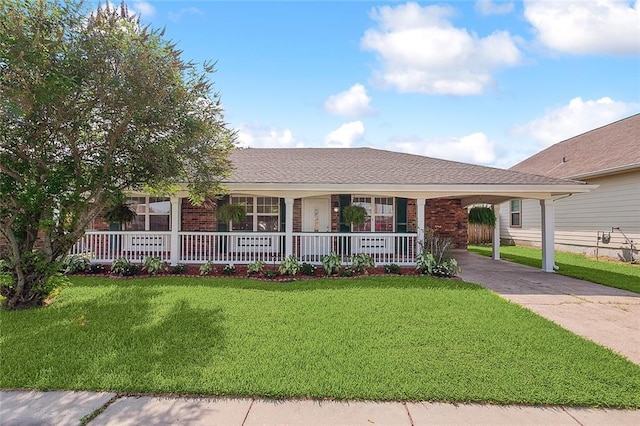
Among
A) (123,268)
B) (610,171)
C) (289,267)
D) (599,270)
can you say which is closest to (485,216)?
(599,270)

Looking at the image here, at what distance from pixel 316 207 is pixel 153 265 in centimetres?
578

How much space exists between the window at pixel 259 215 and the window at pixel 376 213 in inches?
115

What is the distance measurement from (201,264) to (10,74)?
6.25 m

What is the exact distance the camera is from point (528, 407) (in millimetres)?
3379

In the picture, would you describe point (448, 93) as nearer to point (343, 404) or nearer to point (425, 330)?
point (425, 330)

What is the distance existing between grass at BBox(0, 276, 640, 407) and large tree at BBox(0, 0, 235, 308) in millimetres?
1734

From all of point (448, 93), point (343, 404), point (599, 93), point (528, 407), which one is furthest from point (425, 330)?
point (599, 93)

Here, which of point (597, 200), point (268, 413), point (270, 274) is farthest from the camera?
point (597, 200)

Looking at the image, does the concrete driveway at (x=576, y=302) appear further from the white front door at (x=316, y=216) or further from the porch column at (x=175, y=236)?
the porch column at (x=175, y=236)

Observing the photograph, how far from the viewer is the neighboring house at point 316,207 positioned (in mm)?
9969

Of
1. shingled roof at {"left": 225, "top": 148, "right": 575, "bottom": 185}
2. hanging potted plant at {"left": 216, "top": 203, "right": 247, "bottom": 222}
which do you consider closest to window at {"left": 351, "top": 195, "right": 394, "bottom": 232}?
shingled roof at {"left": 225, "top": 148, "right": 575, "bottom": 185}

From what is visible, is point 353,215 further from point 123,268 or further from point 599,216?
point 599,216

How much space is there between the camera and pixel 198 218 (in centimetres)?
1273

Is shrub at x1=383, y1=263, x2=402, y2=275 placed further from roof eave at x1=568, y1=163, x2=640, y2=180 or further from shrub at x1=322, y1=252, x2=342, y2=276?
roof eave at x1=568, y1=163, x2=640, y2=180
